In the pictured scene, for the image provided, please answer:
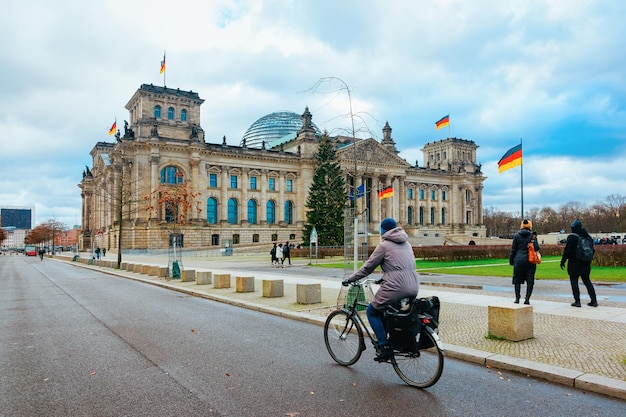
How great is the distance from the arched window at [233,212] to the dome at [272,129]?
21289mm

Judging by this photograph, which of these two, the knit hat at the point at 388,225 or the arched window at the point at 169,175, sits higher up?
the arched window at the point at 169,175

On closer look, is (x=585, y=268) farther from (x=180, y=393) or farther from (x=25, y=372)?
(x=25, y=372)

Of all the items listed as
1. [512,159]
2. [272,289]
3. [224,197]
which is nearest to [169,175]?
[224,197]

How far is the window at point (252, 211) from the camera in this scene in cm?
8312

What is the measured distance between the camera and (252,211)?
8356 centimetres

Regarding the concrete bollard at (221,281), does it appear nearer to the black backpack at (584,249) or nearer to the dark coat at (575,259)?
the dark coat at (575,259)

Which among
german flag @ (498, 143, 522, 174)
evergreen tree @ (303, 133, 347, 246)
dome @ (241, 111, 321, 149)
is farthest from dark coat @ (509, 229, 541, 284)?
dome @ (241, 111, 321, 149)

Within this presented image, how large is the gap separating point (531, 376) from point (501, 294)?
29.7 feet

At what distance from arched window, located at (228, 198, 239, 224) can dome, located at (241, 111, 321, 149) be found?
838 inches

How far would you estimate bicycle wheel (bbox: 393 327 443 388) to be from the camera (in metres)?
6.21

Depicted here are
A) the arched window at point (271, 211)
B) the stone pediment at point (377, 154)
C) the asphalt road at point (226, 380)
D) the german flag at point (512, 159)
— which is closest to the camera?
the asphalt road at point (226, 380)

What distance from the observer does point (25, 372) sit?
7289 mm

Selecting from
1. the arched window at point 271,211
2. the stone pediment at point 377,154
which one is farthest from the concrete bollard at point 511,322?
the stone pediment at point 377,154

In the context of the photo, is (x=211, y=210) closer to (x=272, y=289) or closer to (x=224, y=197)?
(x=224, y=197)
